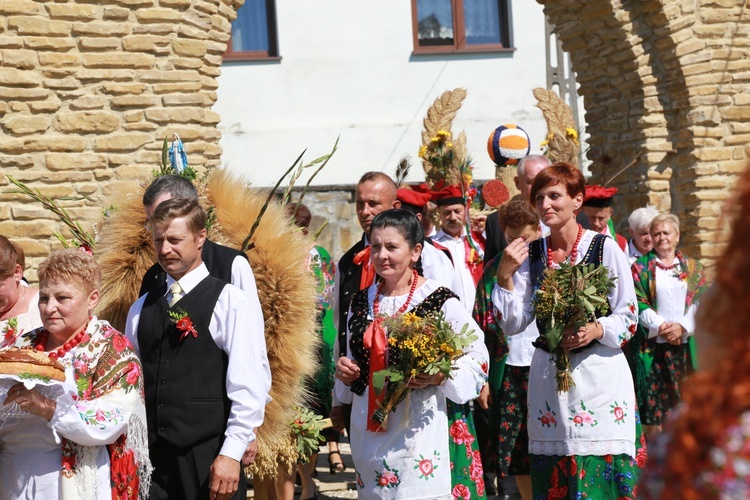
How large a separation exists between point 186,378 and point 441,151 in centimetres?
467

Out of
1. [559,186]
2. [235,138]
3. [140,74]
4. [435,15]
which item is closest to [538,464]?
[559,186]

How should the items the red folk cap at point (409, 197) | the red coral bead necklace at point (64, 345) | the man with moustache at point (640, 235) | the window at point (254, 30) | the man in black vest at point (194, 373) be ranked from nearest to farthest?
the red coral bead necklace at point (64, 345), the man in black vest at point (194, 373), the red folk cap at point (409, 197), the man with moustache at point (640, 235), the window at point (254, 30)

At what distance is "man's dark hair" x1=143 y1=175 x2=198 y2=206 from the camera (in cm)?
443

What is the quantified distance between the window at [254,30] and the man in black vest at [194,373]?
13.9 meters

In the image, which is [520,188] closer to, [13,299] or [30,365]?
[13,299]

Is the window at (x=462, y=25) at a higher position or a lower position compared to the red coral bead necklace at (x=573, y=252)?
higher

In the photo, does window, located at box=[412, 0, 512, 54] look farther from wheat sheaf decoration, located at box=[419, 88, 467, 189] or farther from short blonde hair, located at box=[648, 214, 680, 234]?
short blonde hair, located at box=[648, 214, 680, 234]

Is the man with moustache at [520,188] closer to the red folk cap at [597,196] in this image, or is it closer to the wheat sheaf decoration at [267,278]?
the red folk cap at [597,196]

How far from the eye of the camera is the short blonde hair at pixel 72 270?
3799 millimetres

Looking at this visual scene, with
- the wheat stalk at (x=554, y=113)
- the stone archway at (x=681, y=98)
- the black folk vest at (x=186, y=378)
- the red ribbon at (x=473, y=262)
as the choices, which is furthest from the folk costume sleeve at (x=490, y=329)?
the stone archway at (x=681, y=98)

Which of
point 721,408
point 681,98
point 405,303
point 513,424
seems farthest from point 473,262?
point 721,408

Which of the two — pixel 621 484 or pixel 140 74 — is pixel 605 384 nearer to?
pixel 621 484

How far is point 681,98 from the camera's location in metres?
10.1

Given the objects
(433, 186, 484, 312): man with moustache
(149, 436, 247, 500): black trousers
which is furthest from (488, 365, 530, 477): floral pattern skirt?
(149, 436, 247, 500): black trousers
